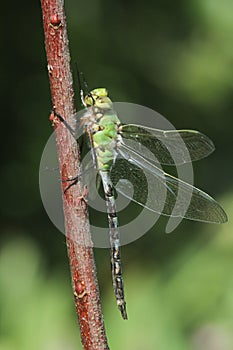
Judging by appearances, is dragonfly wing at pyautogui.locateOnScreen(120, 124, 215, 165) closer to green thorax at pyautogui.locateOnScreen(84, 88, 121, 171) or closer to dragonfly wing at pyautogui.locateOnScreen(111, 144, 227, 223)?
dragonfly wing at pyautogui.locateOnScreen(111, 144, 227, 223)

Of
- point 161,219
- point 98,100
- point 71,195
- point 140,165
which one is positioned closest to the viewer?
point 71,195

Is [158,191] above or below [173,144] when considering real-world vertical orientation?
below

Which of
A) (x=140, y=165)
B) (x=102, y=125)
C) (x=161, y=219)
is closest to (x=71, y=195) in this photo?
(x=102, y=125)

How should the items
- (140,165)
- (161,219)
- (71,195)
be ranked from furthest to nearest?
(161,219) → (140,165) → (71,195)

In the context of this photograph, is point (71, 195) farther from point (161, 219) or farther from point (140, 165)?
point (161, 219)

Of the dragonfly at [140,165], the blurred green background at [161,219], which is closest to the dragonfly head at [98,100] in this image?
the dragonfly at [140,165]

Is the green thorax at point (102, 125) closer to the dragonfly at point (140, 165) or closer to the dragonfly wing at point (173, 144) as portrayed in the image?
the dragonfly at point (140, 165)
